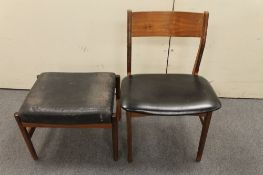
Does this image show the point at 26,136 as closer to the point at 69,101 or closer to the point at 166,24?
the point at 69,101

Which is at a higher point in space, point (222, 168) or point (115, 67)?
point (115, 67)

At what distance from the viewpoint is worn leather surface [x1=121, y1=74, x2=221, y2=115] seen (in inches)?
45.1

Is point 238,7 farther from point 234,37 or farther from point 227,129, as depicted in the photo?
point 227,129

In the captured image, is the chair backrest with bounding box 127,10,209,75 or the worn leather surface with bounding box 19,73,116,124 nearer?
the worn leather surface with bounding box 19,73,116,124

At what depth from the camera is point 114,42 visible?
5.43 feet

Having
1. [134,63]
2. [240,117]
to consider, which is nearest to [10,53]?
[134,63]

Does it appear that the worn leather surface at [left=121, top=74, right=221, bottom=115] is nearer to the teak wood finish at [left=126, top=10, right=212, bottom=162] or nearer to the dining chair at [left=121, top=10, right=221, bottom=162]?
the dining chair at [left=121, top=10, right=221, bottom=162]

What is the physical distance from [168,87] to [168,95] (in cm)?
8

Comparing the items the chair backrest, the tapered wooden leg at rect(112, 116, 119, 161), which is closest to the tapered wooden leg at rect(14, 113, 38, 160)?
the tapered wooden leg at rect(112, 116, 119, 161)

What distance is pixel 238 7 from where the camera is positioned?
1479 mm

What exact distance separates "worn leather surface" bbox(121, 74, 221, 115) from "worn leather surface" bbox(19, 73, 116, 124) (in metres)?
0.10

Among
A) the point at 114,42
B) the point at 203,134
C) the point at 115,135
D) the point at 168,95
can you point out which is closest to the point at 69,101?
the point at 115,135

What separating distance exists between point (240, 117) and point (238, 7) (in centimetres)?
79

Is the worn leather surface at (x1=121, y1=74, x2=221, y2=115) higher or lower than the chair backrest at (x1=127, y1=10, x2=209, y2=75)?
lower
